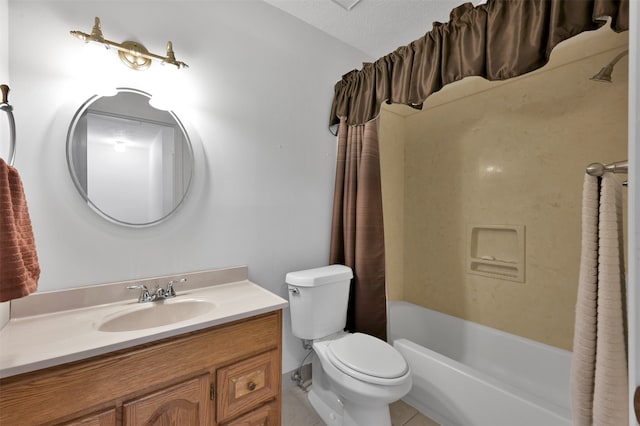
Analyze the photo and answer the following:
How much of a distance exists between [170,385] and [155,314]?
0.39 m

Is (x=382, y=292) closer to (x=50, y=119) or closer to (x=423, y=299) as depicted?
(x=423, y=299)

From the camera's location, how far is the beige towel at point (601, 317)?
0.58 meters

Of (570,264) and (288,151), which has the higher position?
(288,151)

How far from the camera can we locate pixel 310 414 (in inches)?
65.2

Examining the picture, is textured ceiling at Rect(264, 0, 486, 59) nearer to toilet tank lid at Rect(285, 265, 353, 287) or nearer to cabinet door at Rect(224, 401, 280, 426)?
toilet tank lid at Rect(285, 265, 353, 287)

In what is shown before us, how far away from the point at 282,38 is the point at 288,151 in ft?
2.48

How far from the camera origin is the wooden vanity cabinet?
31.5 inches

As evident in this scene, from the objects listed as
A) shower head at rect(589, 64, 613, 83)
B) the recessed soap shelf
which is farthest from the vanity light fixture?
the recessed soap shelf

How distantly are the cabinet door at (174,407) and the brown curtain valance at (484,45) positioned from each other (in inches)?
68.8

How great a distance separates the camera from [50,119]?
46.4 inches

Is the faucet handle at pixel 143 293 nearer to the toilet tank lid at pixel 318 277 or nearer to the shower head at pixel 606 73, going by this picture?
the toilet tank lid at pixel 318 277

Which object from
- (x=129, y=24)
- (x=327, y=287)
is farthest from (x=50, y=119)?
(x=327, y=287)

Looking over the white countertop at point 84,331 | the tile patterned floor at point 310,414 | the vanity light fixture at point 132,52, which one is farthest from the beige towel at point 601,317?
the vanity light fixture at point 132,52

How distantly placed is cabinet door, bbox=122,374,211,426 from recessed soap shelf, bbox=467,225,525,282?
210 cm
